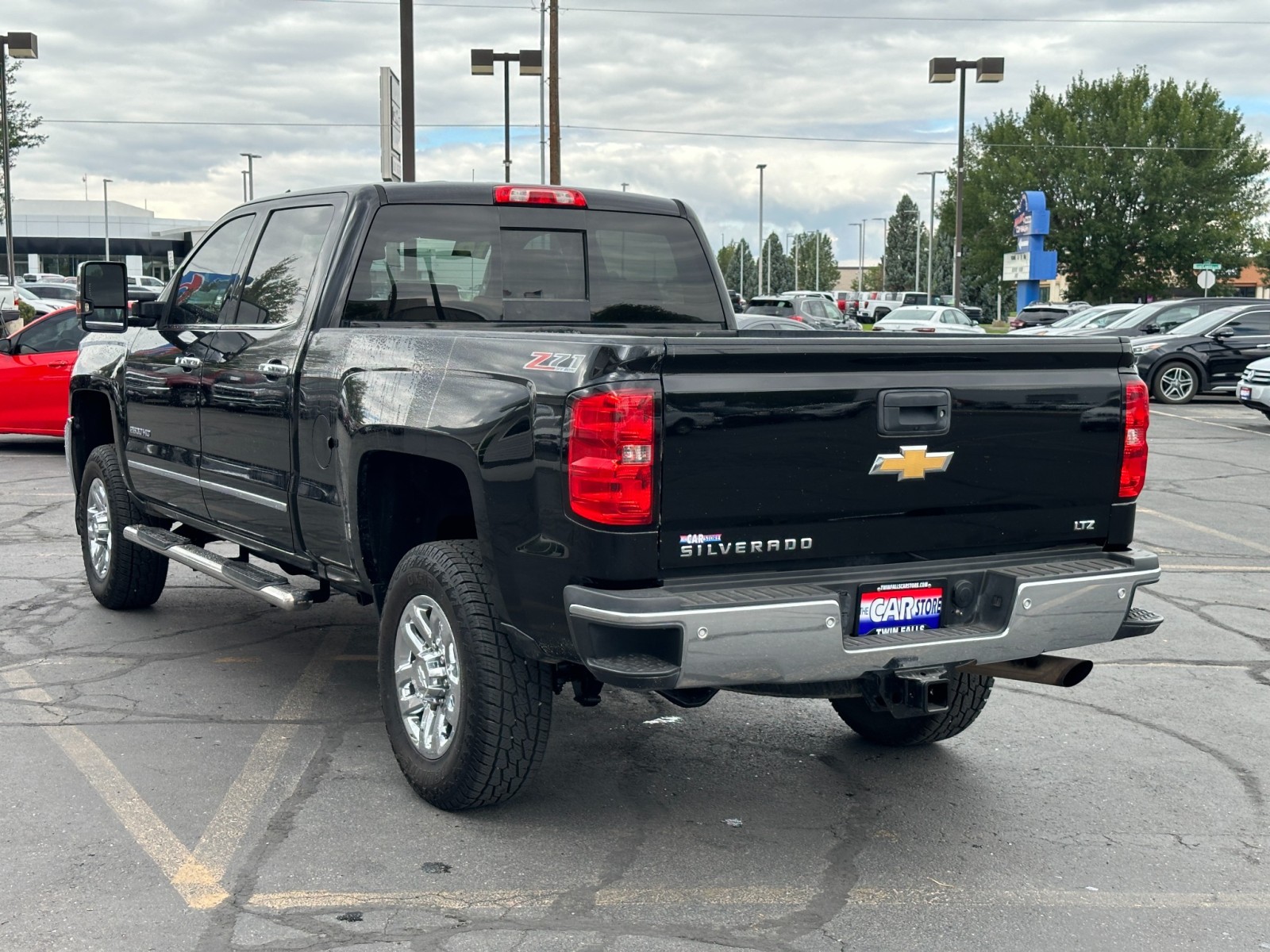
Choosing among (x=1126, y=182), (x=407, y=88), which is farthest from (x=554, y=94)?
(x=1126, y=182)

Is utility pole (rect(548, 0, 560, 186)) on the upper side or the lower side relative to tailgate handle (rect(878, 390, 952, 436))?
upper

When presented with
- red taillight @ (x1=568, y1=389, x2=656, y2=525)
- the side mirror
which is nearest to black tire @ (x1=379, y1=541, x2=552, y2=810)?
red taillight @ (x1=568, y1=389, x2=656, y2=525)

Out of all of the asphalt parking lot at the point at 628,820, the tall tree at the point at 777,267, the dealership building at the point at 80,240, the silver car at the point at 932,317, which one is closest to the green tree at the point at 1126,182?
the silver car at the point at 932,317

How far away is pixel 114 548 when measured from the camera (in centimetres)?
737

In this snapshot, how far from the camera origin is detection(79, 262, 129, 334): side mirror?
6723 mm

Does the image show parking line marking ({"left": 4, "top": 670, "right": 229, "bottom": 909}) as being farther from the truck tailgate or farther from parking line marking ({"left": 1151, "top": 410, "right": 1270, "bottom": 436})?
parking line marking ({"left": 1151, "top": 410, "right": 1270, "bottom": 436})

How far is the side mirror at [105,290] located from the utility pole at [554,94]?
2045 centimetres

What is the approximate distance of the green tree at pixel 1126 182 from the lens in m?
59.5

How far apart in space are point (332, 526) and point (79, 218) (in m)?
116

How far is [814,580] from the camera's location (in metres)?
4.04

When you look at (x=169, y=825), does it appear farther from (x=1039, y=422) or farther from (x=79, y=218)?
(x=79, y=218)

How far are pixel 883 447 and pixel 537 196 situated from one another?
2.39 metres

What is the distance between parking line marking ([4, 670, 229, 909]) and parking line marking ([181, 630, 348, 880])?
0.18 feet

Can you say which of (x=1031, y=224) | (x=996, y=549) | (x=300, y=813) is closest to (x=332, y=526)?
(x=300, y=813)
